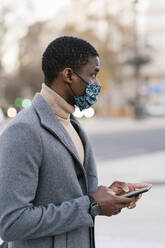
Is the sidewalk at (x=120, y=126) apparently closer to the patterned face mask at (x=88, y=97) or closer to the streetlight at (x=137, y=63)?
the streetlight at (x=137, y=63)

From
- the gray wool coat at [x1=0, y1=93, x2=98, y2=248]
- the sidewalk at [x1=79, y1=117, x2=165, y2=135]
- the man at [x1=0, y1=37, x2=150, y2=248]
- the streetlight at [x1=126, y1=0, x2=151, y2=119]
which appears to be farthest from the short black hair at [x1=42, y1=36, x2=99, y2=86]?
the streetlight at [x1=126, y1=0, x2=151, y2=119]

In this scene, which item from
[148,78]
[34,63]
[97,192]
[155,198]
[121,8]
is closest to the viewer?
[97,192]

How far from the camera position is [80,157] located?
194 centimetres

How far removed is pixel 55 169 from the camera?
1775 millimetres

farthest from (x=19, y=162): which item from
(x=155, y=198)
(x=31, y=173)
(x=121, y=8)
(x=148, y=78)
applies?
(x=148, y=78)

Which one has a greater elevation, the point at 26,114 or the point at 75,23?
the point at 75,23

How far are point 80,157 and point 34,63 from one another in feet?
175

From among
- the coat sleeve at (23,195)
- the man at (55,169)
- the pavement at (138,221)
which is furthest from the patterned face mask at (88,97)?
the pavement at (138,221)

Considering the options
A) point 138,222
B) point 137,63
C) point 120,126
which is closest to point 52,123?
point 138,222

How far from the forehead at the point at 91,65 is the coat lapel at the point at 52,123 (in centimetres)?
18

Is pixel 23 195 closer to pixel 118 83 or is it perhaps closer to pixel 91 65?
pixel 91 65

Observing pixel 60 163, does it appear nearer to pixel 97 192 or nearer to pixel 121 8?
pixel 97 192

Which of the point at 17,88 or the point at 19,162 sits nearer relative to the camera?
the point at 19,162

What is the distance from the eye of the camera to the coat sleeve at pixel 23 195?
172 cm
